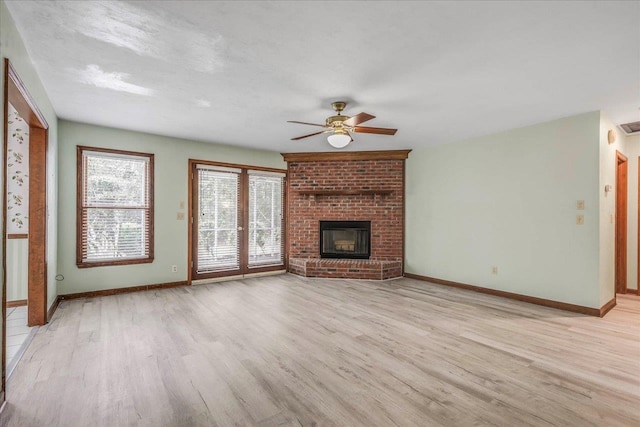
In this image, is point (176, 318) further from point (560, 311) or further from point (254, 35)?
point (560, 311)

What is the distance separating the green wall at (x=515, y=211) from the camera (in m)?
3.77

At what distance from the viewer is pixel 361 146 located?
5480 mm

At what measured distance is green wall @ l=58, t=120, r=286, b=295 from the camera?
Result: 416cm

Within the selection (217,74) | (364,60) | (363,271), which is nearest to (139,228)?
(217,74)

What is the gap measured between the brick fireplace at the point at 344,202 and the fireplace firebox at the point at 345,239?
57 millimetres

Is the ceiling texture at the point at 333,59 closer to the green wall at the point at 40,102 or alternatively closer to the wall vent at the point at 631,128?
the green wall at the point at 40,102

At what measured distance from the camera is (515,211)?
Answer: 4.40 metres

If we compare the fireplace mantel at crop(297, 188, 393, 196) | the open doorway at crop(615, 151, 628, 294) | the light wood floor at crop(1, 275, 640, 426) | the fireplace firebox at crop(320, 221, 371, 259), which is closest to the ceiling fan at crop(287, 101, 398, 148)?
the light wood floor at crop(1, 275, 640, 426)

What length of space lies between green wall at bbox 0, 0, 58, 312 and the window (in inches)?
14.6

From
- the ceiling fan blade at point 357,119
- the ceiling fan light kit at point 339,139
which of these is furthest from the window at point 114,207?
the ceiling fan blade at point 357,119

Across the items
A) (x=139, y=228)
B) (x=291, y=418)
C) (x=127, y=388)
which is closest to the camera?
(x=291, y=418)

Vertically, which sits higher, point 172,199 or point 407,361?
point 172,199

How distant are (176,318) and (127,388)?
1.44 metres

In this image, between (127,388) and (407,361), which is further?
(407,361)
